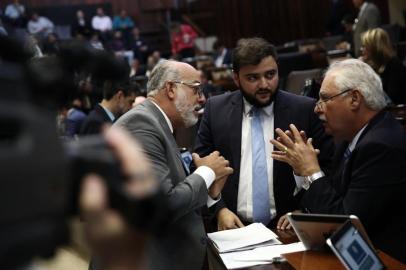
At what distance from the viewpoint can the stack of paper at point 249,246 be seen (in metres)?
2.04

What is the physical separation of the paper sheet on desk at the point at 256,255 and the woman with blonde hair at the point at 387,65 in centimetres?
335

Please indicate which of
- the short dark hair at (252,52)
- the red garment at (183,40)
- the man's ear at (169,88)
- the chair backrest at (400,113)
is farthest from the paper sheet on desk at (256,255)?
the red garment at (183,40)

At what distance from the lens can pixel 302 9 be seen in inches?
605

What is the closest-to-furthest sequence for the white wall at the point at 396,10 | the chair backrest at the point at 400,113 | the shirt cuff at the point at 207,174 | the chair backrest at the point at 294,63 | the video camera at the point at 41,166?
the video camera at the point at 41,166 < the shirt cuff at the point at 207,174 < the chair backrest at the point at 400,113 < the chair backrest at the point at 294,63 < the white wall at the point at 396,10

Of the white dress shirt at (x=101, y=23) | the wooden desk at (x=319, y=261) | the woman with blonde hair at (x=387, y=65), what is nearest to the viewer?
the wooden desk at (x=319, y=261)

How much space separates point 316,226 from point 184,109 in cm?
70

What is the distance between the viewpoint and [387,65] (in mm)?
5191

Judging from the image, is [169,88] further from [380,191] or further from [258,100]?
[380,191]

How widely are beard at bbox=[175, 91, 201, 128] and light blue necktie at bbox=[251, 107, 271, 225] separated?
469 mm

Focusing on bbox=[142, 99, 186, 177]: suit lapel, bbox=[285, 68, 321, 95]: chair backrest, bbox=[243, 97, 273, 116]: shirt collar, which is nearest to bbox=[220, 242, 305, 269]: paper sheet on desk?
bbox=[142, 99, 186, 177]: suit lapel

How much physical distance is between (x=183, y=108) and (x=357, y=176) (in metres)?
0.70

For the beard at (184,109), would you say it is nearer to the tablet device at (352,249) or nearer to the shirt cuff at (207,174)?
the shirt cuff at (207,174)

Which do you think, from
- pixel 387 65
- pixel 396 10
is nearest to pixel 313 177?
pixel 387 65

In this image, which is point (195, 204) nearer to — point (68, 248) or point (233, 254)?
point (233, 254)
